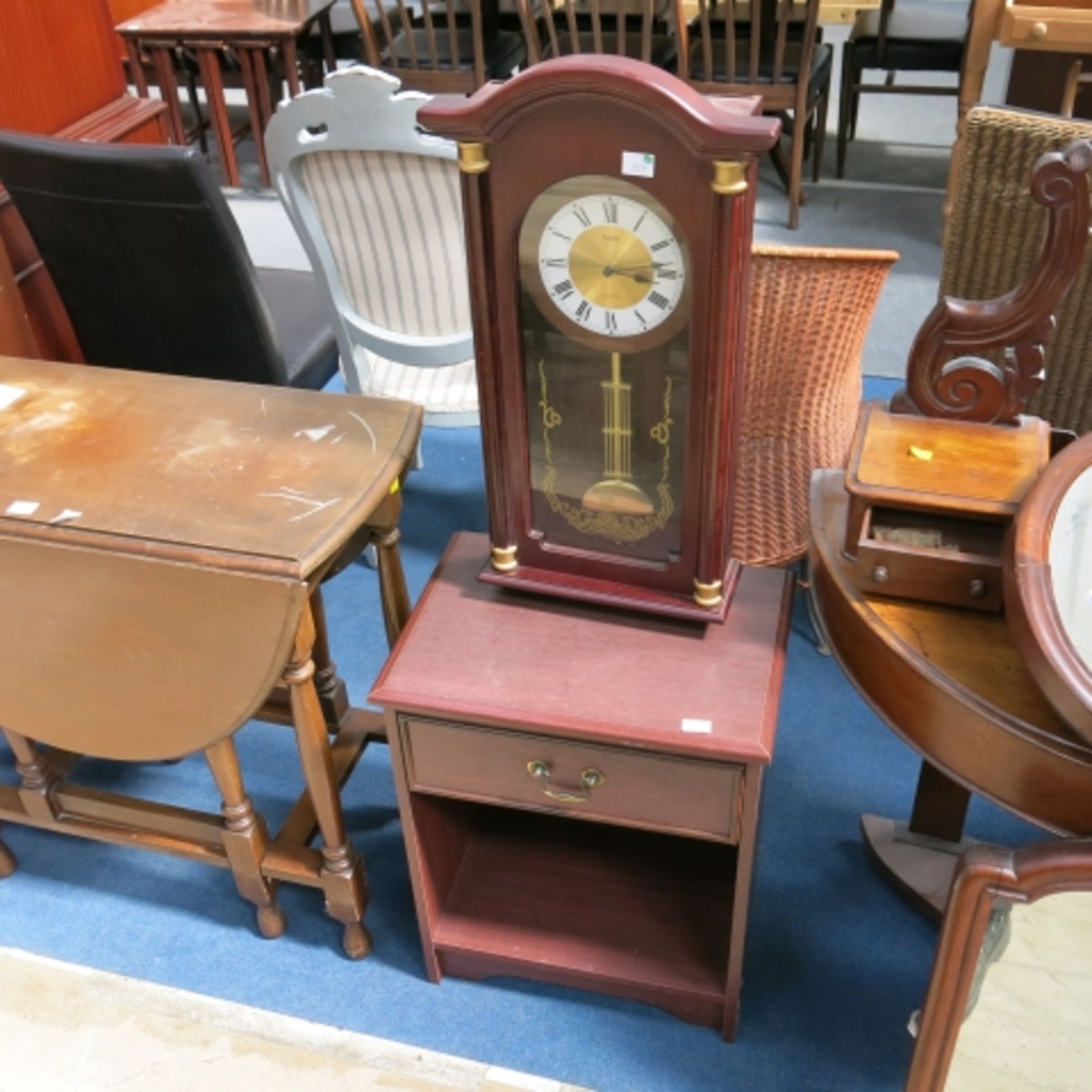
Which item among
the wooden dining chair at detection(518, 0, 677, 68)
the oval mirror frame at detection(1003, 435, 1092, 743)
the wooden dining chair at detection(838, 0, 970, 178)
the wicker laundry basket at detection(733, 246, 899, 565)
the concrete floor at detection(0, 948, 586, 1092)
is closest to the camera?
the oval mirror frame at detection(1003, 435, 1092, 743)

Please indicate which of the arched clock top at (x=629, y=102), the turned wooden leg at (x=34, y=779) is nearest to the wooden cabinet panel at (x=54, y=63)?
the turned wooden leg at (x=34, y=779)

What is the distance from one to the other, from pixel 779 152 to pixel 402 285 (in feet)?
7.54

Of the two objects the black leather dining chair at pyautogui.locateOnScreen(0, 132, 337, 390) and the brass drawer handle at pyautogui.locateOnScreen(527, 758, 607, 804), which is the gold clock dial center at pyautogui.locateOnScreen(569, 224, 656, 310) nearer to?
the brass drawer handle at pyautogui.locateOnScreen(527, 758, 607, 804)

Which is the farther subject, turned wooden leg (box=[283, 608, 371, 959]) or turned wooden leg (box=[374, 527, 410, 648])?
turned wooden leg (box=[374, 527, 410, 648])

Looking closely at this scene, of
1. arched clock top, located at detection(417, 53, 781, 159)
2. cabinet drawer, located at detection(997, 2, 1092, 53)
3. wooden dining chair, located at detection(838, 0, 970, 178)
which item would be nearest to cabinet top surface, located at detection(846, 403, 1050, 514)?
arched clock top, located at detection(417, 53, 781, 159)

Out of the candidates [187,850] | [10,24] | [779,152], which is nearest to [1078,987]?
[187,850]

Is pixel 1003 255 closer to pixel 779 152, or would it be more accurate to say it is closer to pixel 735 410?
pixel 735 410

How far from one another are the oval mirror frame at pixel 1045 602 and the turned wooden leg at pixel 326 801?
2.68 feet

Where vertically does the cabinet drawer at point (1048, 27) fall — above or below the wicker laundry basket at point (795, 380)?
above

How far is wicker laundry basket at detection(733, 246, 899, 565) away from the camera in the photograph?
6.17 feet

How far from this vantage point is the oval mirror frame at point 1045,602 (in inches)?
42.6

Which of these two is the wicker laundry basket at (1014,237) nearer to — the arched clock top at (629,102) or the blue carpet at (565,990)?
the blue carpet at (565,990)

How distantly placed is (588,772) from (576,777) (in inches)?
0.8

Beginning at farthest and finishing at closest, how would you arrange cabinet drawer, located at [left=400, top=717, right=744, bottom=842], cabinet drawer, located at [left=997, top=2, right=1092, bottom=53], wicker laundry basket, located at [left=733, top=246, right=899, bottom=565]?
cabinet drawer, located at [left=997, top=2, right=1092, bottom=53] → wicker laundry basket, located at [left=733, top=246, right=899, bottom=565] → cabinet drawer, located at [left=400, top=717, right=744, bottom=842]
